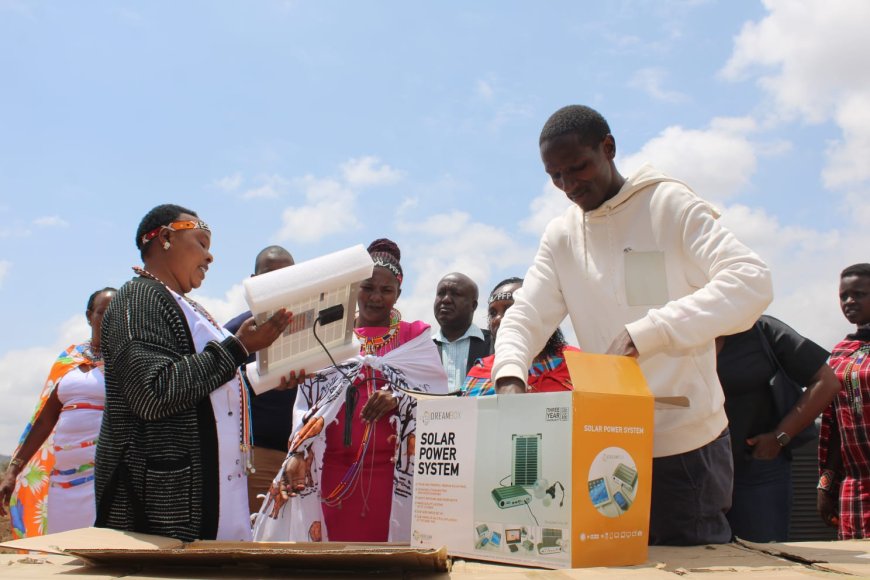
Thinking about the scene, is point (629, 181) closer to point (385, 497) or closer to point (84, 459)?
point (385, 497)

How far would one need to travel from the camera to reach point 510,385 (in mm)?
1889

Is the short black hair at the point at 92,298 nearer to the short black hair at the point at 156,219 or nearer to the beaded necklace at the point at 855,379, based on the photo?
the short black hair at the point at 156,219

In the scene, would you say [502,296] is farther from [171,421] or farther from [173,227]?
[171,421]

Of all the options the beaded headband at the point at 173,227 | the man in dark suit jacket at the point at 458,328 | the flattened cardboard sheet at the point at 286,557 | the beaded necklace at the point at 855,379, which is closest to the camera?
the flattened cardboard sheet at the point at 286,557

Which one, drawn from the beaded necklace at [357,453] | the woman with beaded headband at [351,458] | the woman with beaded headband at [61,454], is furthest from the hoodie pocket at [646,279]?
the woman with beaded headband at [61,454]

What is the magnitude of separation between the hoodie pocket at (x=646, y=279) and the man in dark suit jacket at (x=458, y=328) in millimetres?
2675

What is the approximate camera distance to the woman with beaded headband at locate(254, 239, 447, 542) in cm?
312

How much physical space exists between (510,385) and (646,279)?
0.50 meters

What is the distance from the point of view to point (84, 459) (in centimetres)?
424

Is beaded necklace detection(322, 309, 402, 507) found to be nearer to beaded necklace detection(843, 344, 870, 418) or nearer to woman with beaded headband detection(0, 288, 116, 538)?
woman with beaded headband detection(0, 288, 116, 538)

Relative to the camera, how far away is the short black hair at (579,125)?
2.16 meters

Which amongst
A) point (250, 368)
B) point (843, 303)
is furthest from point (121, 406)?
point (843, 303)

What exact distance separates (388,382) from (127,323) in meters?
1.44

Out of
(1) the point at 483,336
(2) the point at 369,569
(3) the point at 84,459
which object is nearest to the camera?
(2) the point at 369,569
